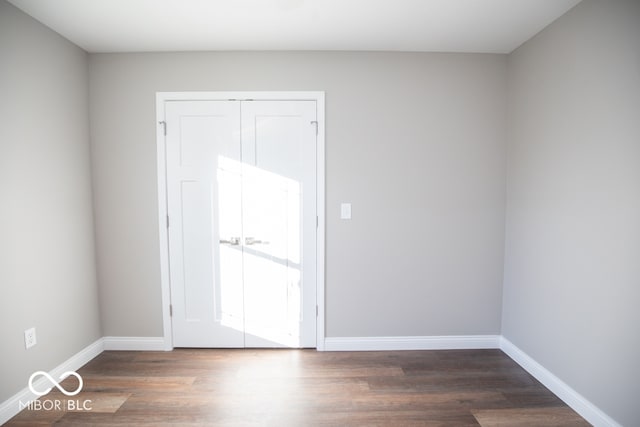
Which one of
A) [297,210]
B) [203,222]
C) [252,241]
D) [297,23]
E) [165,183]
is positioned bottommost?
[252,241]

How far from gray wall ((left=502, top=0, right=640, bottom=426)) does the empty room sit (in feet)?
0.07

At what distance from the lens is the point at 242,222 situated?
2.53 meters

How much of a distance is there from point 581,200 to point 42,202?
3611 mm

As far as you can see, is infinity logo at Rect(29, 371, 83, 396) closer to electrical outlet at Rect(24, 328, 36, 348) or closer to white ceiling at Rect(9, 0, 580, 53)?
electrical outlet at Rect(24, 328, 36, 348)

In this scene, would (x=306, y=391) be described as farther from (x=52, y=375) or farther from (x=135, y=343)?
(x=52, y=375)

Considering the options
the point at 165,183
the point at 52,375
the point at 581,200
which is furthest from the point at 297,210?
the point at 52,375

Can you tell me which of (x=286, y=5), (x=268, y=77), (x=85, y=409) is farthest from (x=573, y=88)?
(x=85, y=409)

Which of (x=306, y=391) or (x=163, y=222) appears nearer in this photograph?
(x=306, y=391)

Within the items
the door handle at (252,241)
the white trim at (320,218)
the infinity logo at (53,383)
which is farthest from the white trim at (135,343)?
the white trim at (320,218)

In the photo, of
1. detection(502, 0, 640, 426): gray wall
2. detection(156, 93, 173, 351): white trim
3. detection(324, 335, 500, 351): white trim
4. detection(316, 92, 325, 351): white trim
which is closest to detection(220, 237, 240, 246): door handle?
detection(156, 93, 173, 351): white trim

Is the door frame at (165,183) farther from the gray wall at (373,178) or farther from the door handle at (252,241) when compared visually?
the door handle at (252,241)

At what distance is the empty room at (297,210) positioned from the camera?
191 cm

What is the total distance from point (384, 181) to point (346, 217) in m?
0.45

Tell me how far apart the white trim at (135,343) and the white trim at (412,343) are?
1.48m
